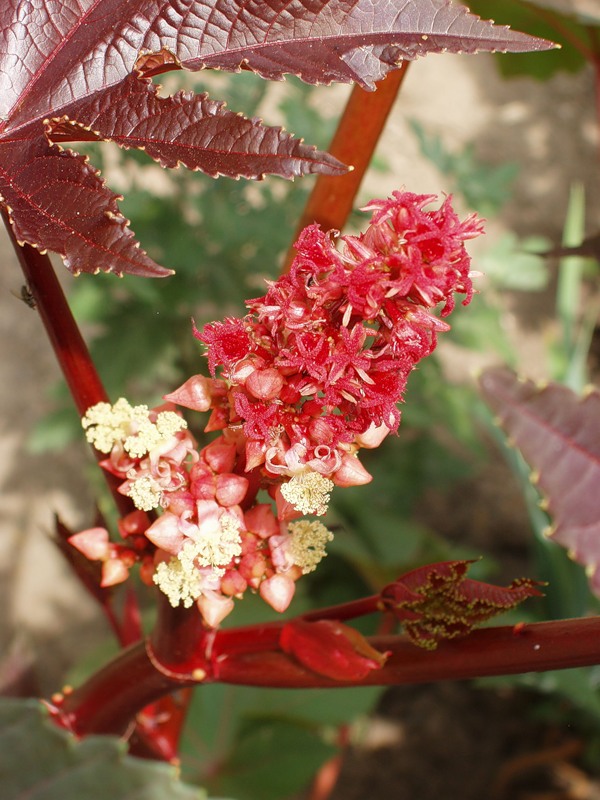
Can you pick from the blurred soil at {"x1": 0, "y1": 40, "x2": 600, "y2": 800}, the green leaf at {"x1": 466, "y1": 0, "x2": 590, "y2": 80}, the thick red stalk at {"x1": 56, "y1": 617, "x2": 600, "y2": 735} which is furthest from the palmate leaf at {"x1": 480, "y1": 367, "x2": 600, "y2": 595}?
the blurred soil at {"x1": 0, "y1": 40, "x2": 600, "y2": 800}

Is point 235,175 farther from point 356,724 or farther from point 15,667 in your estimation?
point 356,724

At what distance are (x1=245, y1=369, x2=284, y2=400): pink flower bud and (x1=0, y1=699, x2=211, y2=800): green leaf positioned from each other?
26cm

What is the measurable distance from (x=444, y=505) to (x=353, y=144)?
4.68 feet

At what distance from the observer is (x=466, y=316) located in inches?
58.6

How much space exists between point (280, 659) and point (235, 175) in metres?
0.33

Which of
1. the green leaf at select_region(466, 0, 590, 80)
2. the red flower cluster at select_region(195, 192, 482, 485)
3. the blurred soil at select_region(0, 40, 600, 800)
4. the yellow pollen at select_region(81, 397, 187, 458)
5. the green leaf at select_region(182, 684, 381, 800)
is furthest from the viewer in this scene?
the blurred soil at select_region(0, 40, 600, 800)

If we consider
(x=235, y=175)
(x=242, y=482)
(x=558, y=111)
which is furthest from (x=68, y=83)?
(x=558, y=111)

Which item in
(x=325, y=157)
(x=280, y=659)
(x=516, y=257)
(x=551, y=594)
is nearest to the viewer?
(x=325, y=157)

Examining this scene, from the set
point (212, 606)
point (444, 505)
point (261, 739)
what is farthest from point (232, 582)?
point (444, 505)

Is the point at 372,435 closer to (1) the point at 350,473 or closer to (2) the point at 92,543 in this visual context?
(1) the point at 350,473

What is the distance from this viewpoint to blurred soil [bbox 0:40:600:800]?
1713 mm

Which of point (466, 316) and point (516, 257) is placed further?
point (516, 257)

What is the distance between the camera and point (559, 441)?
0.65 meters

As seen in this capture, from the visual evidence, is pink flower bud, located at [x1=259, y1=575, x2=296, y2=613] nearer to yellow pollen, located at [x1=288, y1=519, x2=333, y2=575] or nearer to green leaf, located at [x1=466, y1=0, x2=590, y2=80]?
yellow pollen, located at [x1=288, y1=519, x2=333, y2=575]
